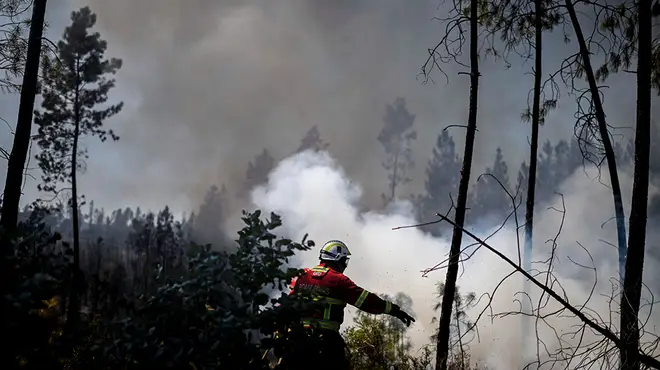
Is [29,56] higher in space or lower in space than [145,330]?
higher

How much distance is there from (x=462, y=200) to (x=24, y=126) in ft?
20.9

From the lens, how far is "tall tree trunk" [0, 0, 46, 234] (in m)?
7.89

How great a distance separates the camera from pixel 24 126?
811 centimetres

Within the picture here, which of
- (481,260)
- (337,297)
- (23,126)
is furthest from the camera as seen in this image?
(481,260)

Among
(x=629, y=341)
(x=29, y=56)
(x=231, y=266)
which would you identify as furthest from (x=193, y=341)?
(x=29, y=56)

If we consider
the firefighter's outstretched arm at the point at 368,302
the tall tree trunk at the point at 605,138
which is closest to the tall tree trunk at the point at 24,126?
the firefighter's outstretched arm at the point at 368,302

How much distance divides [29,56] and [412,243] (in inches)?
752

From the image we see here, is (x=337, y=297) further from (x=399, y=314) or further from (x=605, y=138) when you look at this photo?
(x=605, y=138)

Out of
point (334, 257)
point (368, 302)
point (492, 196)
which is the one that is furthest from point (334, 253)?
point (492, 196)

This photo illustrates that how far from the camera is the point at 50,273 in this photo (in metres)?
3.16

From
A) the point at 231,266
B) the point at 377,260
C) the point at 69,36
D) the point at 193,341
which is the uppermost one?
the point at 69,36

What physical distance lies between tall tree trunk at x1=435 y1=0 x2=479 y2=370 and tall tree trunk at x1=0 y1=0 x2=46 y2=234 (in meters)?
6.10

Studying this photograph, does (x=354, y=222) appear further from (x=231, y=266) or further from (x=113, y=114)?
(x=231, y=266)

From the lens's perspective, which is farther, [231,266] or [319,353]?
[319,353]
